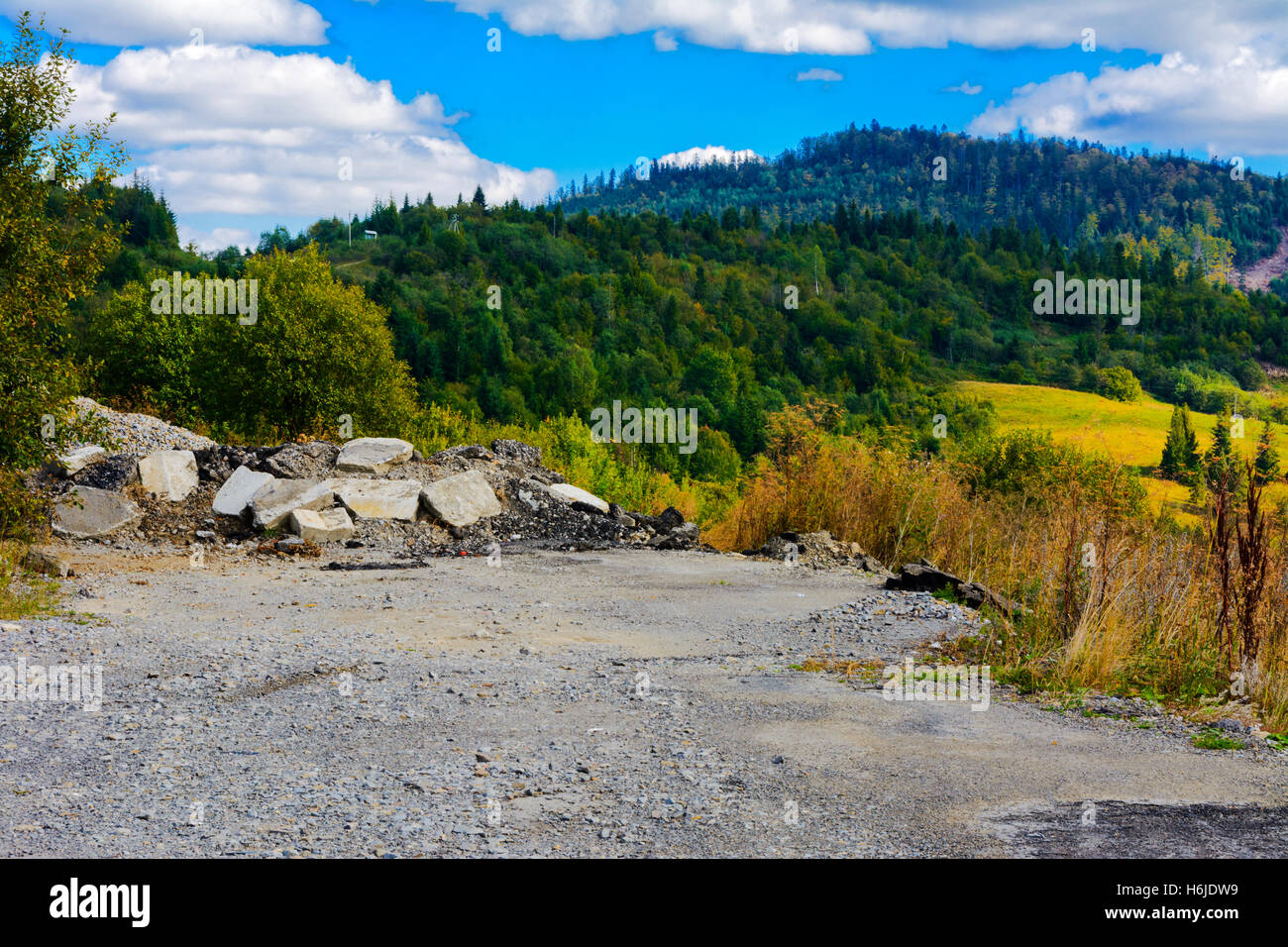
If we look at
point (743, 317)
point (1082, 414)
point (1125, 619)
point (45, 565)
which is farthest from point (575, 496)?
point (743, 317)

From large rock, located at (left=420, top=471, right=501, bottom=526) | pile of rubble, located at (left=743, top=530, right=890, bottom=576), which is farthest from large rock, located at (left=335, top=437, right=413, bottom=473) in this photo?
pile of rubble, located at (left=743, top=530, right=890, bottom=576)

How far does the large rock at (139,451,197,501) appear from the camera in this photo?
1529cm

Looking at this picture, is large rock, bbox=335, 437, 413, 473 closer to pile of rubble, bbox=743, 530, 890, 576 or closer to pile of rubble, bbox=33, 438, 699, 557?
pile of rubble, bbox=33, 438, 699, 557

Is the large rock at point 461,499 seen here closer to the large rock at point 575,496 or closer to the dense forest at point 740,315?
the large rock at point 575,496

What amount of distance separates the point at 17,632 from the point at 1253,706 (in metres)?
9.31

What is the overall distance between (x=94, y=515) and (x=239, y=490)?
6.64 ft

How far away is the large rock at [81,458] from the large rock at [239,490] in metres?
2.07

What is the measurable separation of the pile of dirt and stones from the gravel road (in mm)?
5142

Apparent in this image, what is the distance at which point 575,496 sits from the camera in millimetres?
16969

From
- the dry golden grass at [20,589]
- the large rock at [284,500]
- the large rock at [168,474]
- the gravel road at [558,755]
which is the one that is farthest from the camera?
the large rock at [168,474]

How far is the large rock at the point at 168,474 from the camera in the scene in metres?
15.3

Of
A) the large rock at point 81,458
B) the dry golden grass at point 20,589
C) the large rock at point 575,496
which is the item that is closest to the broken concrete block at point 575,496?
the large rock at point 575,496

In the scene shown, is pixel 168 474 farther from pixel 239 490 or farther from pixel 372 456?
pixel 372 456

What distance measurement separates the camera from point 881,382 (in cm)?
9900
